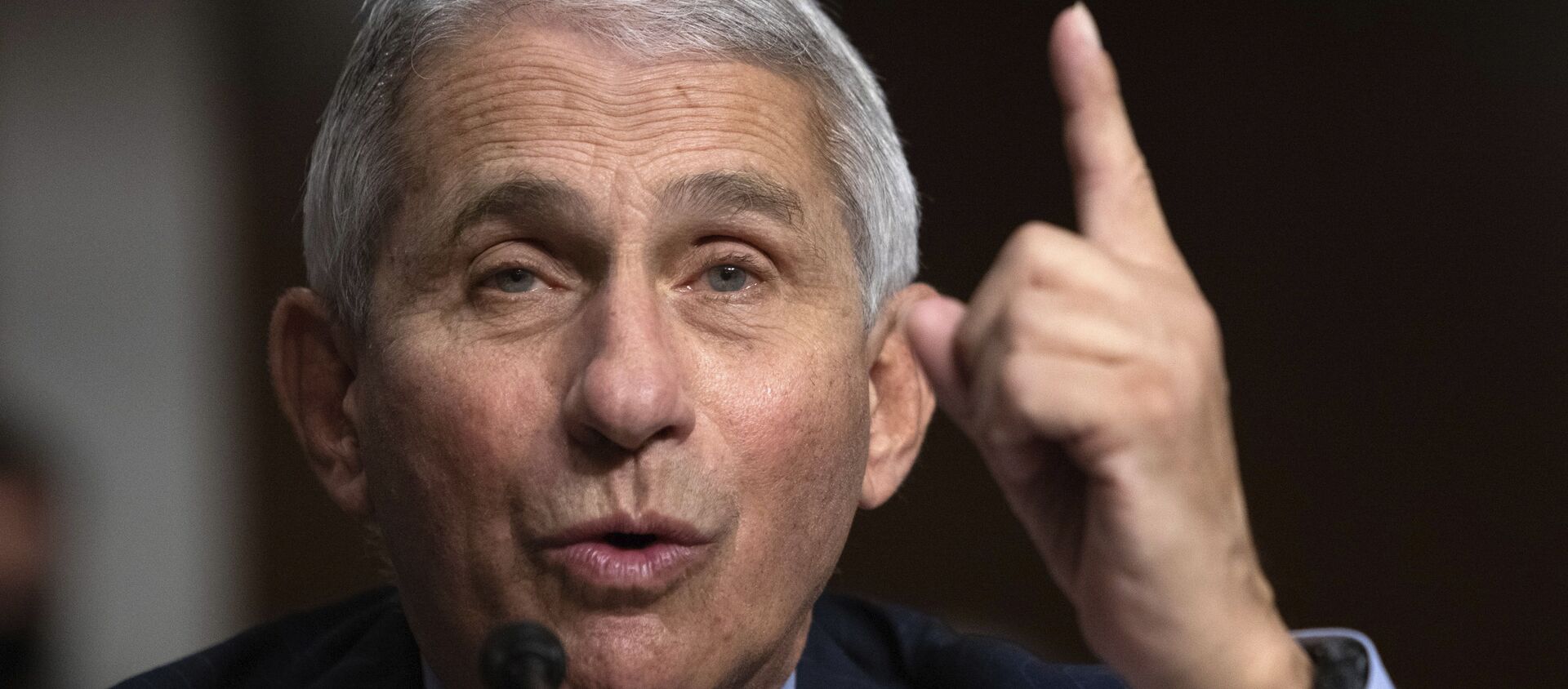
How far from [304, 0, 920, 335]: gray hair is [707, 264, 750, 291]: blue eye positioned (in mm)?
182

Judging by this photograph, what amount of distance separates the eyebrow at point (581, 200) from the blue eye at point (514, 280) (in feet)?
0.19

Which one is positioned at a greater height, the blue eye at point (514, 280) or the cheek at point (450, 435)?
the blue eye at point (514, 280)

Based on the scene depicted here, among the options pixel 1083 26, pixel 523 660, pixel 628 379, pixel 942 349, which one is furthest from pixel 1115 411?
pixel 523 660

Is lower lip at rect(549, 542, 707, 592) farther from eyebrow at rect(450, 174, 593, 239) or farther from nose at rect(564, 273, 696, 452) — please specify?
eyebrow at rect(450, 174, 593, 239)

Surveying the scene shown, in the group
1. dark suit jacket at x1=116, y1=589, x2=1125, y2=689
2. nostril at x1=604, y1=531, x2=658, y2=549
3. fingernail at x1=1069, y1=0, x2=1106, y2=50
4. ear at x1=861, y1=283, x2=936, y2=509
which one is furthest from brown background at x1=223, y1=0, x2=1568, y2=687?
fingernail at x1=1069, y1=0, x2=1106, y2=50

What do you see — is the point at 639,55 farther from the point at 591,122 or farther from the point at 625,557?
the point at 625,557

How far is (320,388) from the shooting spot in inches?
80.4

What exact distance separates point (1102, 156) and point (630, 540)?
60cm

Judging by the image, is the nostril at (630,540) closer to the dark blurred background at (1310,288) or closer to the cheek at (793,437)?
the cheek at (793,437)

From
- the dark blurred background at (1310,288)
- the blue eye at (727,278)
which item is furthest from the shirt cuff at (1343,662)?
the dark blurred background at (1310,288)

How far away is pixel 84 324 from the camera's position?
4336 millimetres

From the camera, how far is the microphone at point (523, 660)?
1.50 m

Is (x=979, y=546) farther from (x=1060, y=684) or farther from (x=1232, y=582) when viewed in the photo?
(x=1232, y=582)

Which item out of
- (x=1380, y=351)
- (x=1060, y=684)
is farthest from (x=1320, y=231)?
(x=1060, y=684)
